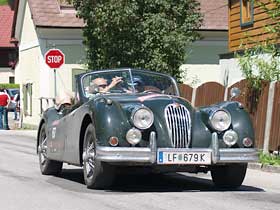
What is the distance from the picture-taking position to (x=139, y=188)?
10.0 meters

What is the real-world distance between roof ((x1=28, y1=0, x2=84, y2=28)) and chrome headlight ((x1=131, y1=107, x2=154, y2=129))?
22019mm

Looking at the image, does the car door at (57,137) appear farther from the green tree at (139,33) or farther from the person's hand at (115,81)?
the green tree at (139,33)

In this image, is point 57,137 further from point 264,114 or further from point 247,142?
point 264,114

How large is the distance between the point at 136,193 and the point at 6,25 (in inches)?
2480

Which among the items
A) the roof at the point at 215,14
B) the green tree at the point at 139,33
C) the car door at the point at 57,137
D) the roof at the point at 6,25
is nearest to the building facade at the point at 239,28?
the green tree at the point at 139,33

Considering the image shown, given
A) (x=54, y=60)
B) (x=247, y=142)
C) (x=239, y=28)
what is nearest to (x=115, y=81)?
(x=247, y=142)

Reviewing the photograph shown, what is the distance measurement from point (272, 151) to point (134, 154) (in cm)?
629

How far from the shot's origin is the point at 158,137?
9.20 meters

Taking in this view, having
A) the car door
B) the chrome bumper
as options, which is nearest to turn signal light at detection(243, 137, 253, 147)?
the chrome bumper

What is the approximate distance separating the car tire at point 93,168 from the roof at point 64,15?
2142 cm

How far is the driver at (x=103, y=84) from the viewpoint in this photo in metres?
10.8

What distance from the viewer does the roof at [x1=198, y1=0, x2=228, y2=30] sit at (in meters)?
32.0

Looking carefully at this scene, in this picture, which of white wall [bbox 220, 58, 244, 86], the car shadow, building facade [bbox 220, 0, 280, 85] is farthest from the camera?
white wall [bbox 220, 58, 244, 86]

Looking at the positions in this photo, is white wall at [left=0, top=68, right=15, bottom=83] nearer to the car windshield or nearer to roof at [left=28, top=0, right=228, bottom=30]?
roof at [left=28, top=0, right=228, bottom=30]
